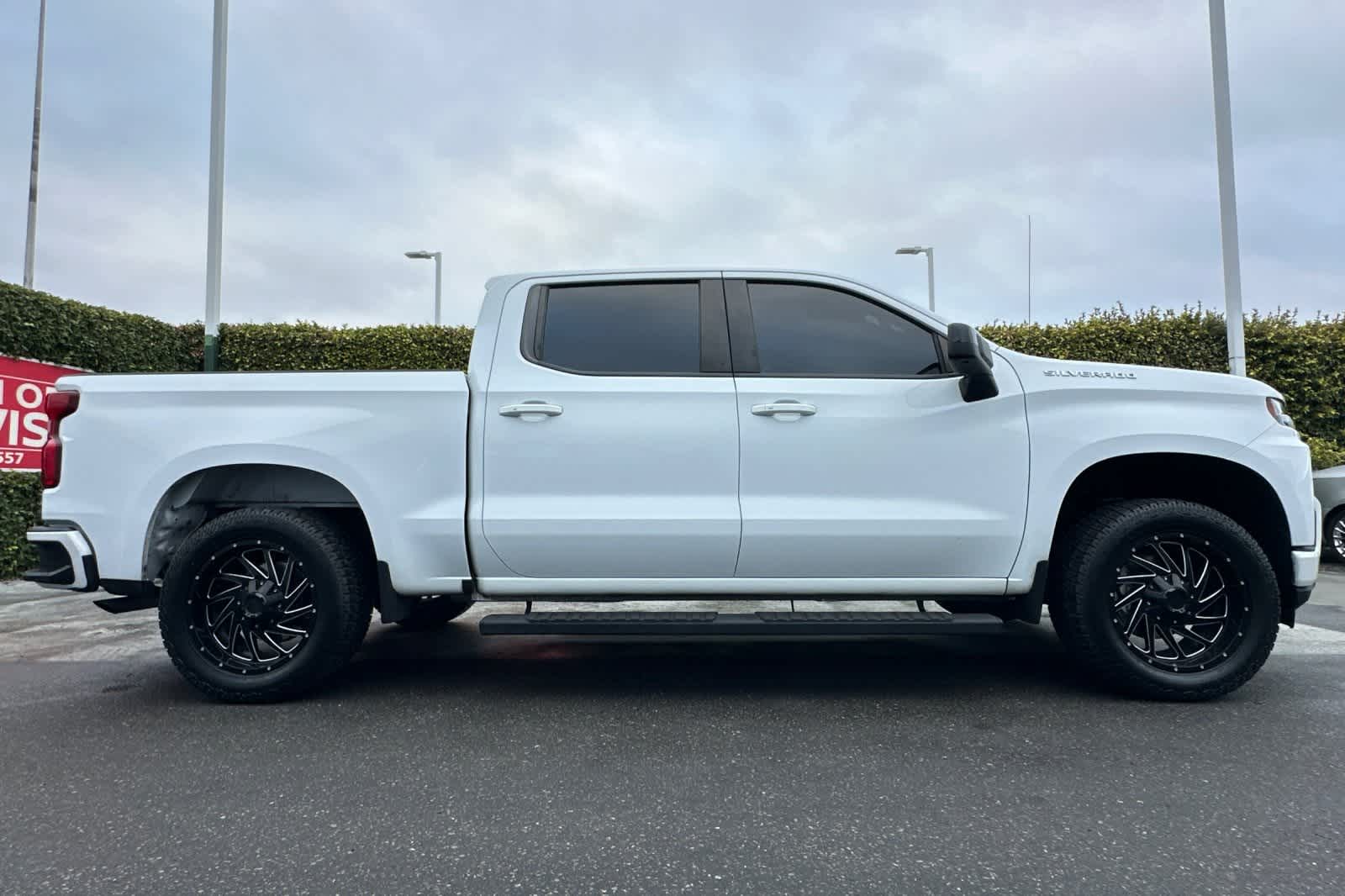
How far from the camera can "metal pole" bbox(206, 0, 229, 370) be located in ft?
32.4

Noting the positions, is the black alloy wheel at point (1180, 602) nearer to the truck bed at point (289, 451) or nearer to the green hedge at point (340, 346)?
the truck bed at point (289, 451)

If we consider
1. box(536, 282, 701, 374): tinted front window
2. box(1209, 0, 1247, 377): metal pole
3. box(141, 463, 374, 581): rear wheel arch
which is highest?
box(1209, 0, 1247, 377): metal pole

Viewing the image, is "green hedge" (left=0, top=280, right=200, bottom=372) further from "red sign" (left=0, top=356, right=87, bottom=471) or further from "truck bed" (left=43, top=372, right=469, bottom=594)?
"truck bed" (left=43, top=372, right=469, bottom=594)

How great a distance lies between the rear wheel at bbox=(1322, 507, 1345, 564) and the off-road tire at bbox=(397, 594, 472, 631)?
29.7 ft

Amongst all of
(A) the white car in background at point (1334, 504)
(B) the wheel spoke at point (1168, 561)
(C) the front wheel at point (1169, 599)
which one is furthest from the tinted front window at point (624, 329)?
(A) the white car in background at point (1334, 504)

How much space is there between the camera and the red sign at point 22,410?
8.05 metres

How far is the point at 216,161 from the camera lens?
32.6ft

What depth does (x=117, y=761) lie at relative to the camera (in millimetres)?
2949

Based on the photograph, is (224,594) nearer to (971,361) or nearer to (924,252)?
(971,361)

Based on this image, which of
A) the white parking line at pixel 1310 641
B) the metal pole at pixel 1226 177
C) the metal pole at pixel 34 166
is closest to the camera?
the white parking line at pixel 1310 641

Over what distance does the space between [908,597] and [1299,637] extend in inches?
124

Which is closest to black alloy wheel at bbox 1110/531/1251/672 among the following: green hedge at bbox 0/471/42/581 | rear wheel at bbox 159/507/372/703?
rear wheel at bbox 159/507/372/703

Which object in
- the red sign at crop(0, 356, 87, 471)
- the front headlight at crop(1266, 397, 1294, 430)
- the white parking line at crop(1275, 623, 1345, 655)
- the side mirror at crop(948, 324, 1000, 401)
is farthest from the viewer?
the red sign at crop(0, 356, 87, 471)

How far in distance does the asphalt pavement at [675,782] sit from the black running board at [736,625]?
351mm
